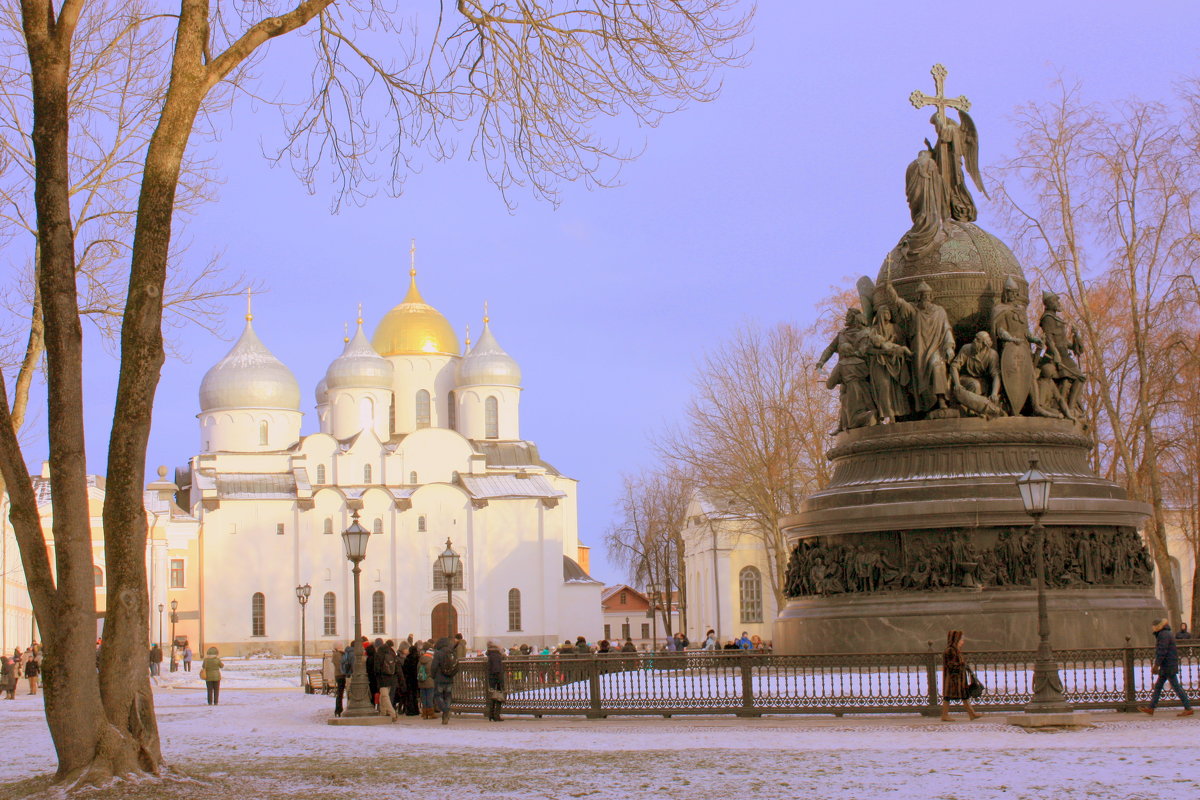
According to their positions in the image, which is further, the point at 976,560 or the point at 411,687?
the point at 411,687

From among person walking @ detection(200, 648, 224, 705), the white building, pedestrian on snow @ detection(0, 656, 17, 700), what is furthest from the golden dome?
person walking @ detection(200, 648, 224, 705)

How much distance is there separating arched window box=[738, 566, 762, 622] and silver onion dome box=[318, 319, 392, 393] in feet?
81.7

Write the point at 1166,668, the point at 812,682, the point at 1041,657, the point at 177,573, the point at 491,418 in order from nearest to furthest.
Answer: the point at 1041,657 < the point at 1166,668 < the point at 812,682 < the point at 177,573 < the point at 491,418

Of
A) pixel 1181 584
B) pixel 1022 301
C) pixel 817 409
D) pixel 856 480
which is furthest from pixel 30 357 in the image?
pixel 1181 584

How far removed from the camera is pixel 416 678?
73.2ft

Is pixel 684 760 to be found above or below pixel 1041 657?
below

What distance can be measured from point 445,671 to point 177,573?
54579mm

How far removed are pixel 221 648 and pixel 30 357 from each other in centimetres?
5554

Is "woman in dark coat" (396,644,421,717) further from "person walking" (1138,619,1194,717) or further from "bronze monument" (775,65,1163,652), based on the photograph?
"person walking" (1138,619,1194,717)

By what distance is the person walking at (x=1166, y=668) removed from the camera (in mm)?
15789

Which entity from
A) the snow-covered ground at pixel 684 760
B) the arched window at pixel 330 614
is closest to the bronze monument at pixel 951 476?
the snow-covered ground at pixel 684 760

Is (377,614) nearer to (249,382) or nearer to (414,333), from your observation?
(249,382)

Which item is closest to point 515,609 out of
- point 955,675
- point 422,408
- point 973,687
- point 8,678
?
point 422,408

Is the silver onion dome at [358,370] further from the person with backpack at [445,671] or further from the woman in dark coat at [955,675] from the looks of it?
the woman in dark coat at [955,675]
